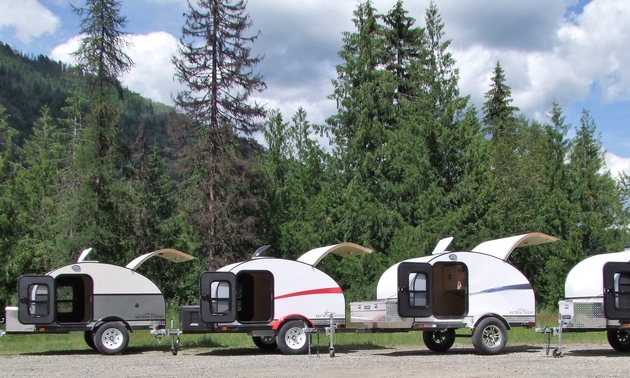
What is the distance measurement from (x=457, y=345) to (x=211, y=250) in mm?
15504

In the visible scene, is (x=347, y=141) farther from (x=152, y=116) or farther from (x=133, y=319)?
(x=152, y=116)

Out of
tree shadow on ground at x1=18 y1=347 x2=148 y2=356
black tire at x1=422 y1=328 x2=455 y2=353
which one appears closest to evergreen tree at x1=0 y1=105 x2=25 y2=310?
tree shadow on ground at x1=18 y1=347 x2=148 y2=356

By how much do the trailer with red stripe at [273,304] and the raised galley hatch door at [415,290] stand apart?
1990 mm

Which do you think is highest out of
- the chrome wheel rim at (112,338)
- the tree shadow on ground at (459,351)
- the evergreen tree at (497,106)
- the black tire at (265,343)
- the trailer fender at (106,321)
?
the evergreen tree at (497,106)

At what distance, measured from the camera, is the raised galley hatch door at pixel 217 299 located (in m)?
17.2

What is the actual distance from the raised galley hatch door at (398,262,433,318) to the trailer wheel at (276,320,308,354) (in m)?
2.86

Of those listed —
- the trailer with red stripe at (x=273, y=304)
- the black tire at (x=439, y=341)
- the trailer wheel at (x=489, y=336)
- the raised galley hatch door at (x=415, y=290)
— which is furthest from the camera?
the black tire at (x=439, y=341)

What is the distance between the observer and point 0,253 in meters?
34.3

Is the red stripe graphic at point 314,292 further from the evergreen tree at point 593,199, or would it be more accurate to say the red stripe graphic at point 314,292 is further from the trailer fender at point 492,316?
the evergreen tree at point 593,199

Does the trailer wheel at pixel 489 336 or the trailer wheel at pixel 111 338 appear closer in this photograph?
the trailer wheel at pixel 489 336

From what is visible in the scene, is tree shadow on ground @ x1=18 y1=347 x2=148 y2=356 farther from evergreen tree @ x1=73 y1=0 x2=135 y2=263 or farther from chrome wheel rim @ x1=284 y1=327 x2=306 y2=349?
evergreen tree @ x1=73 y1=0 x2=135 y2=263

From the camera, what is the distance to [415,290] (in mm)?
16734

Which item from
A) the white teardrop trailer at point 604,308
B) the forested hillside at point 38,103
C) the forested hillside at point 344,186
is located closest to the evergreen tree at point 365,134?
the forested hillside at point 344,186

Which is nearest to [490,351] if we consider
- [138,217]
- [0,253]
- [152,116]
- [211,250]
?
[211,250]
